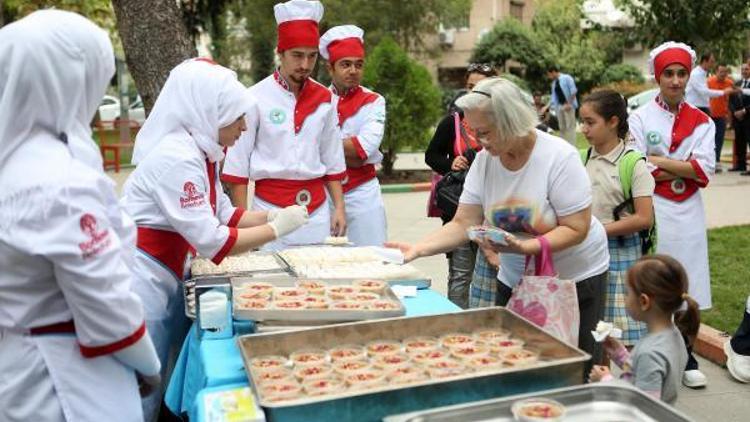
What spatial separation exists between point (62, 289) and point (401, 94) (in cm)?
1090

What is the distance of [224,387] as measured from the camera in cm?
228

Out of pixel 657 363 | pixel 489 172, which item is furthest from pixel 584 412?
pixel 489 172

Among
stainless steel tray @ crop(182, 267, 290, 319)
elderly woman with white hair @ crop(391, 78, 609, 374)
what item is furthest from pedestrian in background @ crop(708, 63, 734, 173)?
stainless steel tray @ crop(182, 267, 290, 319)

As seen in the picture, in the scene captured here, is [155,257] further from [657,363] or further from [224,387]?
[657,363]

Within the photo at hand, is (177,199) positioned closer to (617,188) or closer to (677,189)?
(617,188)

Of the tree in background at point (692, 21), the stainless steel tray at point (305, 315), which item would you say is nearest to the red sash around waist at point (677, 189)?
the stainless steel tray at point (305, 315)

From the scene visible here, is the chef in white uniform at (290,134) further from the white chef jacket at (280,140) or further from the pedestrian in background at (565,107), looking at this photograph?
the pedestrian in background at (565,107)

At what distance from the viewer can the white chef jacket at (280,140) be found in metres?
4.24

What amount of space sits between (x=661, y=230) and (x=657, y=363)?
7.01ft

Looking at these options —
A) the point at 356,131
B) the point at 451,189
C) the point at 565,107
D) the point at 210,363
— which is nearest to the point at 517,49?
the point at 565,107

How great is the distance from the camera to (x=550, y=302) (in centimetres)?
288

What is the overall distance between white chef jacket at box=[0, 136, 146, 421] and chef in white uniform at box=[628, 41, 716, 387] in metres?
3.11

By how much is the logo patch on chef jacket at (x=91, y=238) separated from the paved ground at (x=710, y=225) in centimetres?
323

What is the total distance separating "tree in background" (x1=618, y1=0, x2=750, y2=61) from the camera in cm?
1025
